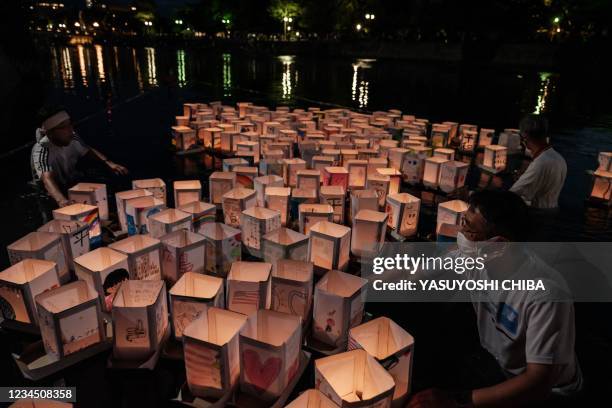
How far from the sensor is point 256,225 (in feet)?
11.7

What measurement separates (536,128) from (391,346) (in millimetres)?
2849

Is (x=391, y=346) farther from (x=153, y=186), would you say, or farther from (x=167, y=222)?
(x=153, y=186)

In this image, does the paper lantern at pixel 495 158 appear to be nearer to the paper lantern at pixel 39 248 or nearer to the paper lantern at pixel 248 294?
the paper lantern at pixel 248 294

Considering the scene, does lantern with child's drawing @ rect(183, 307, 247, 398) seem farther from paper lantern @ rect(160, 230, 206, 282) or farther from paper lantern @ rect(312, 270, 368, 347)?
paper lantern @ rect(160, 230, 206, 282)

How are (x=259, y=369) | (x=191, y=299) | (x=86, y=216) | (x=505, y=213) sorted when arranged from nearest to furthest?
1. (x=505, y=213)
2. (x=259, y=369)
3. (x=191, y=299)
4. (x=86, y=216)

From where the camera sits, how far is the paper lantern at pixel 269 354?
198cm

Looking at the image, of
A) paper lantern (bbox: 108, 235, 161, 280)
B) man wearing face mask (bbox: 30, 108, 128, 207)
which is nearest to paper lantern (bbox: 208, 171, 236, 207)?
man wearing face mask (bbox: 30, 108, 128, 207)

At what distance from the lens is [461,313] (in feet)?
10.2

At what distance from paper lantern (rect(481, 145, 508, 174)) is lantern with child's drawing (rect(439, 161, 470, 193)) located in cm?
152

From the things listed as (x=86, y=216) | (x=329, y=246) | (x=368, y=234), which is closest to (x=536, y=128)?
(x=368, y=234)

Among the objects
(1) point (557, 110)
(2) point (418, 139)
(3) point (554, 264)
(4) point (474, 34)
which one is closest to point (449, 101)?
(1) point (557, 110)

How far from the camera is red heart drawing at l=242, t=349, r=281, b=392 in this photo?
2.01m

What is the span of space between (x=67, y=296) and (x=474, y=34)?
1399 inches

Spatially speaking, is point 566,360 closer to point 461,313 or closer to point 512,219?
point 512,219
